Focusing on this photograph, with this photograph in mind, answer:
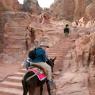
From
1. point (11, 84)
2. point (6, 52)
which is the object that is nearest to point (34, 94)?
point (11, 84)

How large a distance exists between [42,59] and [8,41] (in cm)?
1253

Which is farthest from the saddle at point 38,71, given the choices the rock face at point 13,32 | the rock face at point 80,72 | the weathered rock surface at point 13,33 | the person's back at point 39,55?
the rock face at point 13,32

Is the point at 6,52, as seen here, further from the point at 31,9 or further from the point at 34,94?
the point at 31,9

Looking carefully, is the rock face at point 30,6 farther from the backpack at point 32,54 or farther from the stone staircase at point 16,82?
the backpack at point 32,54

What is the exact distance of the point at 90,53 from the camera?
30.6 ft

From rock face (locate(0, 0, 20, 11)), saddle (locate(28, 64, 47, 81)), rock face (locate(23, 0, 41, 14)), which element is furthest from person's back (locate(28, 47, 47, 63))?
rock face (locate(23, 0, 41, 14))

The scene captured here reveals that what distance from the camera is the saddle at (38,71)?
20.9 ft

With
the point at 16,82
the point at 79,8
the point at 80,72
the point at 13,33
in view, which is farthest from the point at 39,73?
the point at 79,8

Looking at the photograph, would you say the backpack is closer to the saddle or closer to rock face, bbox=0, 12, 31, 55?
the saddle

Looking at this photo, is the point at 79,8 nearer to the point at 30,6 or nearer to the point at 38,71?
the point at 30,6

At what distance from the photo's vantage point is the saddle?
20.9ft

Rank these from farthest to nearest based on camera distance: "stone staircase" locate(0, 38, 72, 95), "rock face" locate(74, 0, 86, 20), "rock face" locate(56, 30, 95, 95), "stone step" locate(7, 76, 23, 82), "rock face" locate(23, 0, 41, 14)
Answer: "rock face" locate(23, 0, 41, 14) < "rock face" locate(74, 0, 86, 20) < "stone step" locate(7, 76, 23, 82) < "stone staircase" locate(0, 38, 72, 95) < "rock face" locate(56, 30, 95, 95)

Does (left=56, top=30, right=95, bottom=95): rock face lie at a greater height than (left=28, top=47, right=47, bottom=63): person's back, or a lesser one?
lesser

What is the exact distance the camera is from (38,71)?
645cm
